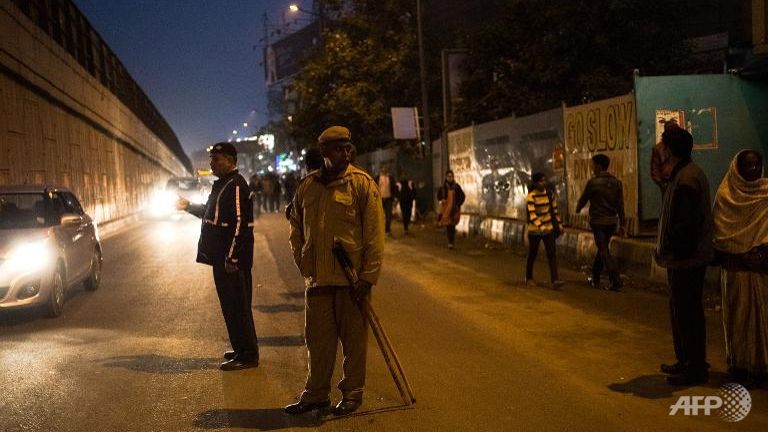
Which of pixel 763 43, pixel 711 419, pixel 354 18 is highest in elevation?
pixel 354 18

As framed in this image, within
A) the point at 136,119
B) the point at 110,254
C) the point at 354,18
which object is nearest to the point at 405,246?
the point at 110,254

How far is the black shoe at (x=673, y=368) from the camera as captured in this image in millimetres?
6152

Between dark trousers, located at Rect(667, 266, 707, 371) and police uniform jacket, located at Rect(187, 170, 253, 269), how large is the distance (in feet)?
11.1

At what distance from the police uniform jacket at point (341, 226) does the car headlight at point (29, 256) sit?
5.10 meters

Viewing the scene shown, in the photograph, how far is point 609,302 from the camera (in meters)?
9.79

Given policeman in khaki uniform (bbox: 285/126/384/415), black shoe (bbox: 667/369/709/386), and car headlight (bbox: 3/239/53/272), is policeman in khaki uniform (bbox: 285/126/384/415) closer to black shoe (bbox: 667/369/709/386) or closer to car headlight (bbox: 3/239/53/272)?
black shoe (bbox: 667/369/709/386)

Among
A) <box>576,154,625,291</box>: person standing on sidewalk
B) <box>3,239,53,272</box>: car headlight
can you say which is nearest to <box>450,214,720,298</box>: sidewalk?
<box>576,154,625,291</box>: person standing on sidewalk

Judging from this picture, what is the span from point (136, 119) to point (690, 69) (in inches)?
1324

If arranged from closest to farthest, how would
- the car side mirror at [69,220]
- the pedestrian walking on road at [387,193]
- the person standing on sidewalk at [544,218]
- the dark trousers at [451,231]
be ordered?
the car side mirror at [69,220] → the person standing on sidewalk at [544,218] → the dark trousers at [451,231] → the pedestrian walking on road at [387,193]

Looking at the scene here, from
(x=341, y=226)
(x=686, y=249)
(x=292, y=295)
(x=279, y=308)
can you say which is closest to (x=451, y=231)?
(x=292, y=295)

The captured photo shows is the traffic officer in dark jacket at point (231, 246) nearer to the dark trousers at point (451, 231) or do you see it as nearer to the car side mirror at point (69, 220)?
the car side mirror at point (69, 220)

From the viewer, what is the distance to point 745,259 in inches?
229

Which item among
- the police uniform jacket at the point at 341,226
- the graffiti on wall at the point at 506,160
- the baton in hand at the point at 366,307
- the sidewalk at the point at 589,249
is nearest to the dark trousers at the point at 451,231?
the sidewalk at the point at 589,249

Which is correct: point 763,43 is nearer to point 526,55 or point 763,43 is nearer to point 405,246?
point 405,246
